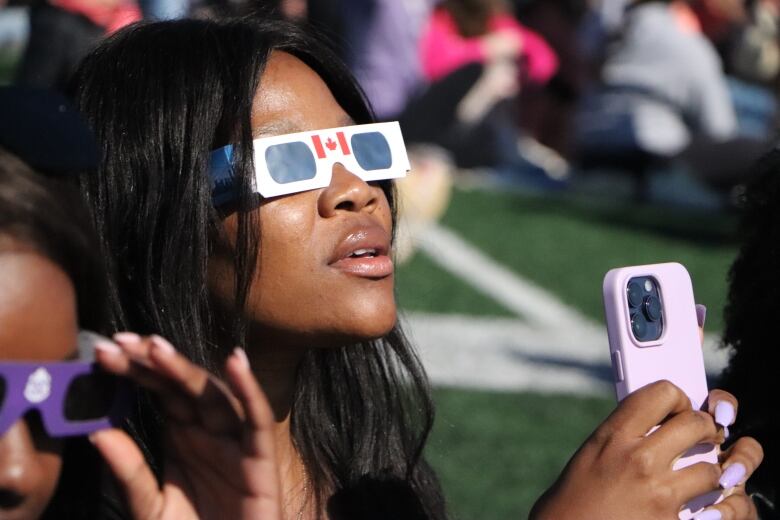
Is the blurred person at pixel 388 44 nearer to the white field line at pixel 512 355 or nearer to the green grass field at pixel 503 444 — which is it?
the white field line at pixel 512 355

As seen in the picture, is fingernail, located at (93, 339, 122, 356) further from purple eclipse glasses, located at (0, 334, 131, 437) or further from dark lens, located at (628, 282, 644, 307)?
dark lens, located at (628, 282, 644, 307)

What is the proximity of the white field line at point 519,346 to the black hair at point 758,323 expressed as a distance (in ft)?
11.0

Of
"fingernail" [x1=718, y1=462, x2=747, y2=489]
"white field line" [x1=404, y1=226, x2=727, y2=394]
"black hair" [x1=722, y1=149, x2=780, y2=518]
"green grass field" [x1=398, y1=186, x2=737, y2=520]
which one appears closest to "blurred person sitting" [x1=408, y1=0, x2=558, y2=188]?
"green grass field" [x1=398, y1=186, x2=737, y2=520]

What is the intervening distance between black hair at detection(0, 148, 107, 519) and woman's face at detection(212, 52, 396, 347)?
505 mm

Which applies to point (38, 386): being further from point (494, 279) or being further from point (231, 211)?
point (494, 279)

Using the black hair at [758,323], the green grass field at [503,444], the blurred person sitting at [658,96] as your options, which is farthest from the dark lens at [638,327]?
the blurred person sitting at [658,96]

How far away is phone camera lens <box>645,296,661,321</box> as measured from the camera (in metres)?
1.93

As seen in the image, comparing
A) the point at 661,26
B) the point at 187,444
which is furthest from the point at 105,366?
the point at 661,26

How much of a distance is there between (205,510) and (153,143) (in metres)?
0.74

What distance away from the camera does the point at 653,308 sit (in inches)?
76.5

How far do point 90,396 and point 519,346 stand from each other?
5617 millimetres

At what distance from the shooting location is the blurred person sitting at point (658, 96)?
33.2 feet

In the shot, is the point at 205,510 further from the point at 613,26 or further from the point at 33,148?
the point at 613,26

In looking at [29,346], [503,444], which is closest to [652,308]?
[29,346]
